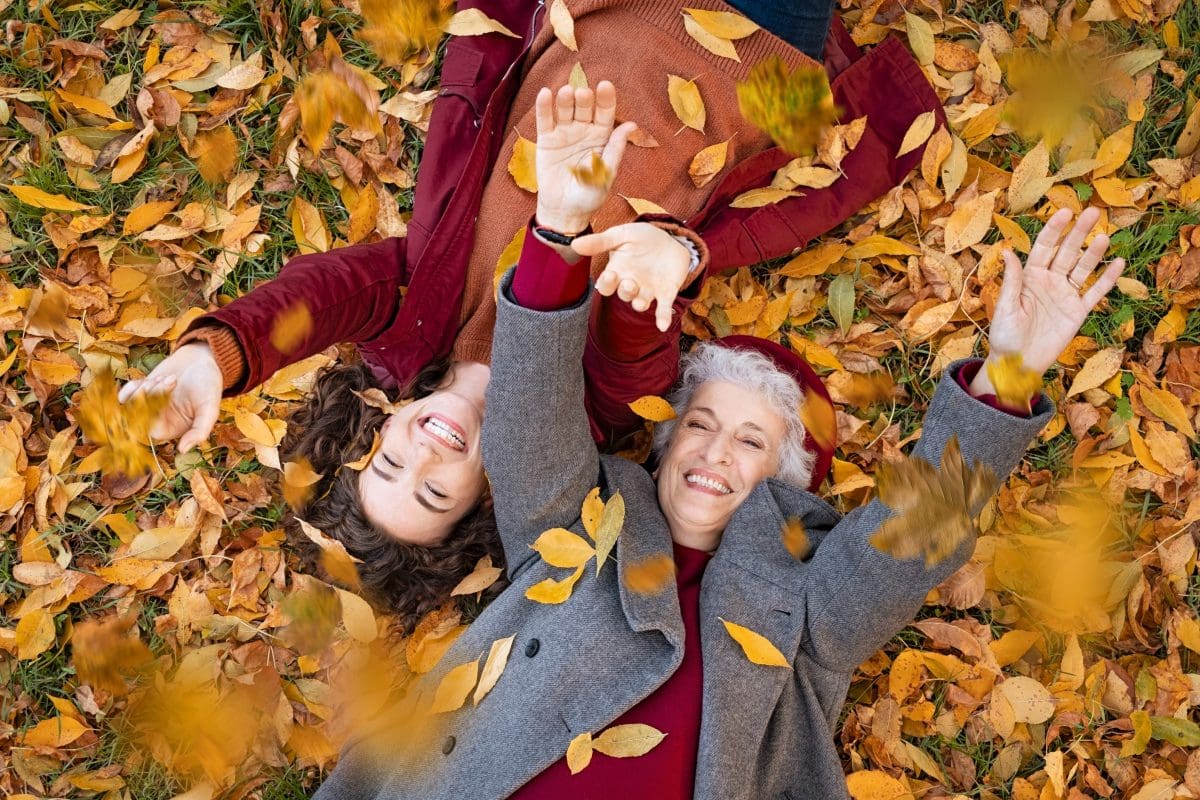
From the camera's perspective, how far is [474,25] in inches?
98.7

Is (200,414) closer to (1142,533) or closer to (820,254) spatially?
(820,254)

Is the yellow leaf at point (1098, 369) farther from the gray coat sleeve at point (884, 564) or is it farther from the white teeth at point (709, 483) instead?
the white teeth at point (709, 483)

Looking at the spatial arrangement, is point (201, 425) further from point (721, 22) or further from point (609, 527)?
point (721, 22)

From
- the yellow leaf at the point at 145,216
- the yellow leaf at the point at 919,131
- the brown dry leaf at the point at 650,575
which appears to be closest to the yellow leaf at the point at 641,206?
the yellow leaf at the point at 919,131

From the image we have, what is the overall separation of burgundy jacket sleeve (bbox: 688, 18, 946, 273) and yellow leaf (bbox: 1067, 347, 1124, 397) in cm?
73

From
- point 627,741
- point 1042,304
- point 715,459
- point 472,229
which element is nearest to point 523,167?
point 472,229

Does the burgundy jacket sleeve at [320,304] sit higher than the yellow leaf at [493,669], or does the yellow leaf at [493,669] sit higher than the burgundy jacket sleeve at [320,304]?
the burgundy jacket sleeve at [320,304]

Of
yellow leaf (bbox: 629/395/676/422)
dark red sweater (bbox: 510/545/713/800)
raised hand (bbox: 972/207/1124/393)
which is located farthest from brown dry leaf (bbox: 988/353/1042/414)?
dark red sweater (bbox: 510/545/713/800)

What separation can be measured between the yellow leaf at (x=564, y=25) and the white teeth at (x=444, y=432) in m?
1.01

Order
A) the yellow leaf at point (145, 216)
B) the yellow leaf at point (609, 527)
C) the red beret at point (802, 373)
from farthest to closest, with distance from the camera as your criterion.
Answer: the yellow leaf at point (145, 216) < the red beret at point (802, 373) < the yellow leaf at point (609, 527)

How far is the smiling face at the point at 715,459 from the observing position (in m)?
2.34

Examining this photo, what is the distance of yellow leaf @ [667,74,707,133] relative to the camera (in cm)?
238

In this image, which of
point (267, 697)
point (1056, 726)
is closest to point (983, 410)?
point (1056, 726)

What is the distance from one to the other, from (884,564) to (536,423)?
0.84m
